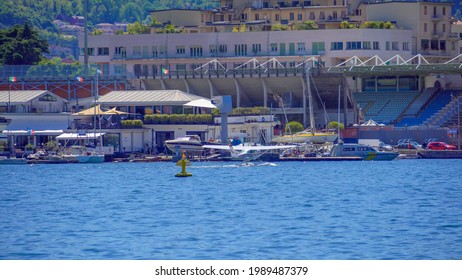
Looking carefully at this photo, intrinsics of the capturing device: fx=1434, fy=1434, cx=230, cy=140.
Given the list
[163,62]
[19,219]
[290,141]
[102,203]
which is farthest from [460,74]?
[19,219]

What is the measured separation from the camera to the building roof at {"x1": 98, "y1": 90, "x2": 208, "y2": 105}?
468 feet

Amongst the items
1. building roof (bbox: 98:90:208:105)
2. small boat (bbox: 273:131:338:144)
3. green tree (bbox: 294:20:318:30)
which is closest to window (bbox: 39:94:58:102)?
building roof (bbox: 98:90:208:105)

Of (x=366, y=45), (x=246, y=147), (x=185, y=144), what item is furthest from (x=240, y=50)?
(x=246, y=147)

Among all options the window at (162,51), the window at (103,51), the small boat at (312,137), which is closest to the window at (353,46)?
the window at (162,51)

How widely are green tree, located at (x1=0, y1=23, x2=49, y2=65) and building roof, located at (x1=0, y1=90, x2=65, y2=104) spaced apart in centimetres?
1819

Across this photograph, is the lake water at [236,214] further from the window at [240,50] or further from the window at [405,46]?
the window at [240,50]

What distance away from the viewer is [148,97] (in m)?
144

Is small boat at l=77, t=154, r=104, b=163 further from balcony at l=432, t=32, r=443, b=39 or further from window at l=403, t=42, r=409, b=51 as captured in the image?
balcony at l=432, t=32, r=443, b=39

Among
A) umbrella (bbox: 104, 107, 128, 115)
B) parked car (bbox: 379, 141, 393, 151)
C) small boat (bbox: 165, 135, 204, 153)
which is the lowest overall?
parked car (bbox: 379, 141, 393, 151)

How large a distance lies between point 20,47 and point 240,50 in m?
26.9

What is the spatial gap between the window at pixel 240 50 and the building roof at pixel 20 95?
24991 millimetres

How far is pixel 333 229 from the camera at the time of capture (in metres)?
62.1

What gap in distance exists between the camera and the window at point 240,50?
165 metres

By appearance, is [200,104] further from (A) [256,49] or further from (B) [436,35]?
(B) [436,35]
